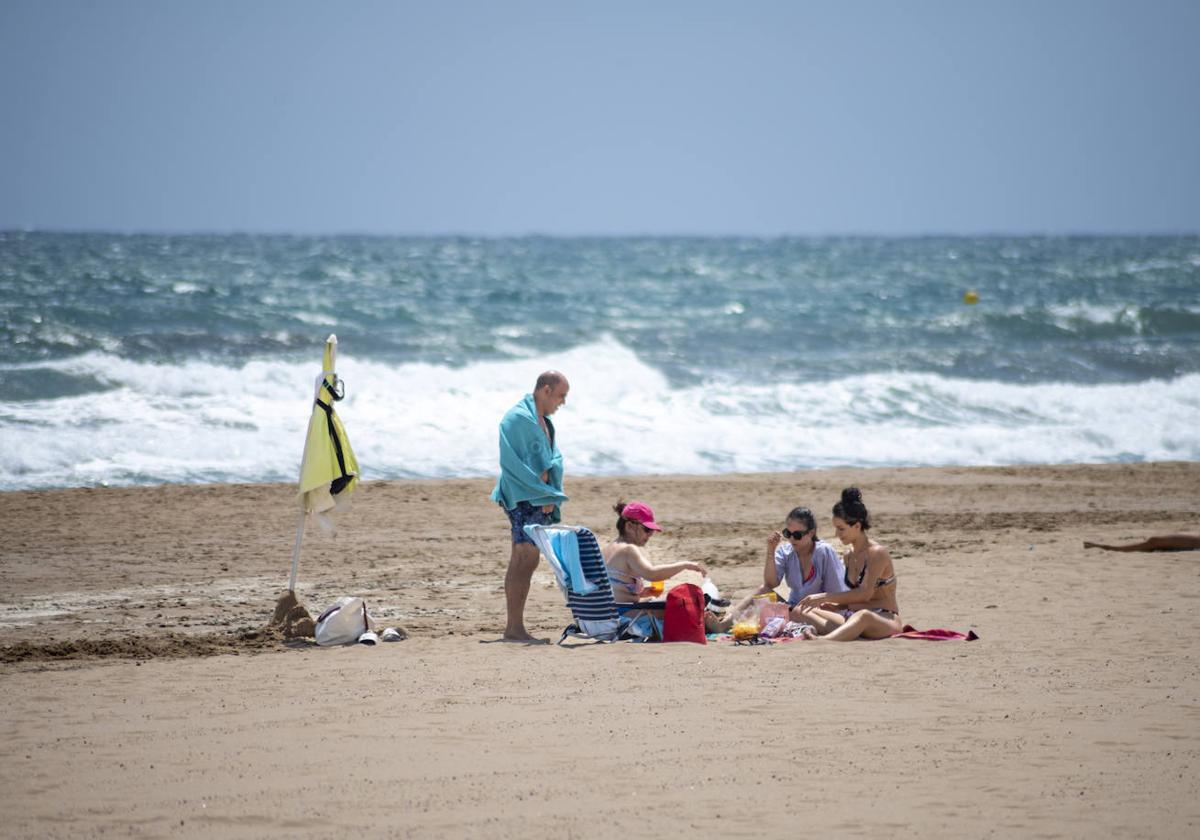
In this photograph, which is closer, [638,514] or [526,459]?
[526,459]

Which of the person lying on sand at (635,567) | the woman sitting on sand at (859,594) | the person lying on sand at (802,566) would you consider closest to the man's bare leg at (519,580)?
the person lying on sand at (635,567)

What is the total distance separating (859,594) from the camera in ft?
24.5

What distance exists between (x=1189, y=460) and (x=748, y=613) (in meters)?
10.4

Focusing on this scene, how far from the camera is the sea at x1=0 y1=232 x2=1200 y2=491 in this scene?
50.1 ft

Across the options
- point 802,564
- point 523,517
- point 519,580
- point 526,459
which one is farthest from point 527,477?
point 802,564

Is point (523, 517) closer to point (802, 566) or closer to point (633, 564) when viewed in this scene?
point (633, 564)

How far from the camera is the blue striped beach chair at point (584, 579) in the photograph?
7.34 metres

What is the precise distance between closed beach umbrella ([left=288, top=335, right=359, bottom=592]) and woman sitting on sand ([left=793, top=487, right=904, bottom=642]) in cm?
274

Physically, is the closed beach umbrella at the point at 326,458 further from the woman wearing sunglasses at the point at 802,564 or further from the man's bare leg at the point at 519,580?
the woman wearing sunglasses at the point at 802,564

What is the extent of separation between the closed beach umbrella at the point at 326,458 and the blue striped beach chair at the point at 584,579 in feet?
3.77

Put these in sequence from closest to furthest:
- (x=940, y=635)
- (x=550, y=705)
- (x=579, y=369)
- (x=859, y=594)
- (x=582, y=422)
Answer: (x=550, y=705)
(x=940, y=635)
(x=859, y=594)
(x=582, y=422)
(x=579, y=369)

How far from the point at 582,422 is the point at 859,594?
9.97 metres

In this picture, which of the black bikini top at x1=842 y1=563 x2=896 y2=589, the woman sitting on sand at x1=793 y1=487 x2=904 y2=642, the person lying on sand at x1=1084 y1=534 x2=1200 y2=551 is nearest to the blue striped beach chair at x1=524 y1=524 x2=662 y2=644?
the woman sitting on sand at x1=793 y1=487 x2=904 y2=642

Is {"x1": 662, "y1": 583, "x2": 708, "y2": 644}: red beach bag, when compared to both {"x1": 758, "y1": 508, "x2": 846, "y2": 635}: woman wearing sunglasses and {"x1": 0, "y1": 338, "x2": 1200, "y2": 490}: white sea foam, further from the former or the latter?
{"x1": 0, "y1": 338, "x2": 1200, "y2": 490}: white sea foam
